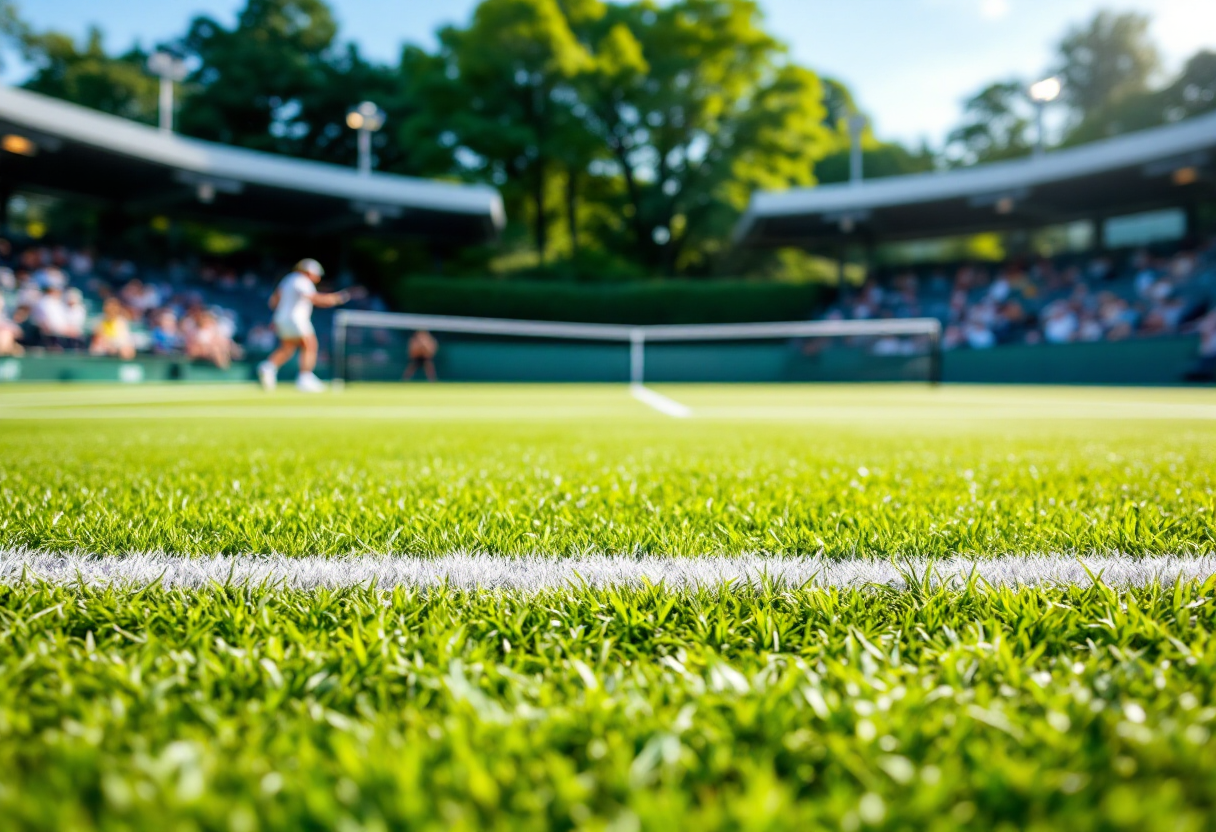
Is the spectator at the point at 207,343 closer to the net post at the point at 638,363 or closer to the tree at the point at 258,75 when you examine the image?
the net post at the point at 638,363

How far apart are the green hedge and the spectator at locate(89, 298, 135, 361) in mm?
11033

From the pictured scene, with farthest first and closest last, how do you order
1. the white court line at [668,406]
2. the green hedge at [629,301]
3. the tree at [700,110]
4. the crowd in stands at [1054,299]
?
the tree at [700,110]
the green hedge at [629,301]
the crowd in stands at [1054,299]
the white court line at [668,406]

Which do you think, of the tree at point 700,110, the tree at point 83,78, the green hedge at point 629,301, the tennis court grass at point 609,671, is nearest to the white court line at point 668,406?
the tennis court grass at point 609,671

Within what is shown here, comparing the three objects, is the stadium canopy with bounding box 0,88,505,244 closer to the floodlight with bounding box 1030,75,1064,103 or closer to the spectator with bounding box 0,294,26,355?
the spectator with bounding box 0,294,26,355

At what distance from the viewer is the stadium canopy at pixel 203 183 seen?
18469 millimetres

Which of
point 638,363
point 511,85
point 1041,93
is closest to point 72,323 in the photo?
point 638,363

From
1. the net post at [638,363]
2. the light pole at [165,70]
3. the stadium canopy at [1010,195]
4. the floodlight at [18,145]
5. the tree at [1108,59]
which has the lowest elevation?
the net post at [638,363]

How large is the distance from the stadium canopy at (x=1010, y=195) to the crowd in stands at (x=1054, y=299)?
2.28 m

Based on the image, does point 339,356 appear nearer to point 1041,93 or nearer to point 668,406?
point 668,406

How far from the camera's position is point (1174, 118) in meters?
37.5

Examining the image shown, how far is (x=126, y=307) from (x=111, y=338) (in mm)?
5022

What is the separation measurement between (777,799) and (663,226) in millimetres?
35604

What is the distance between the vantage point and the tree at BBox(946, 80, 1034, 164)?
41.0m

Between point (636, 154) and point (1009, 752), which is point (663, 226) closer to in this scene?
point (636, 154)
